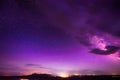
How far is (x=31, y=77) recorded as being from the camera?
63.7 meters

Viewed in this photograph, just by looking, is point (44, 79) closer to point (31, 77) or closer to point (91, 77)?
point (31, 77)

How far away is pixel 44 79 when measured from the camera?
5550 cm

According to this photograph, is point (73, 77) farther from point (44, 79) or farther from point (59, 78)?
point (44, 79)

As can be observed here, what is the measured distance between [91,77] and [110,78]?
6.19 m

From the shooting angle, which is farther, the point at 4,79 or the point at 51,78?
the point at 4,79

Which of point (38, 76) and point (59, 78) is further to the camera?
point (38, 76)

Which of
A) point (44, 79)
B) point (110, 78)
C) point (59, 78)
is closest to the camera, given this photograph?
point (110, 78)

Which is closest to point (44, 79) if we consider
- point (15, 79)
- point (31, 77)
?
point (31, 77)

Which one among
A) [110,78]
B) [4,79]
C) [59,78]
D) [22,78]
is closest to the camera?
[110,78]

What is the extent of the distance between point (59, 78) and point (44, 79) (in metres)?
6.74

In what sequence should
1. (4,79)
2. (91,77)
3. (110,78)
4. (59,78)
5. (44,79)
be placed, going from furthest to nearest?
(4,79) → (44,79) → (59,78) → (91,77) → (110,78)

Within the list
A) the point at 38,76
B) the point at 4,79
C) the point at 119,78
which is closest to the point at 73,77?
the point at 119,78

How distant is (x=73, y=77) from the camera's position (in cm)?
4400

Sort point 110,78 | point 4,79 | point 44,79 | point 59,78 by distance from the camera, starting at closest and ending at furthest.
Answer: point 110,78 < point 59,78 < point 44,79 < point 4,79
